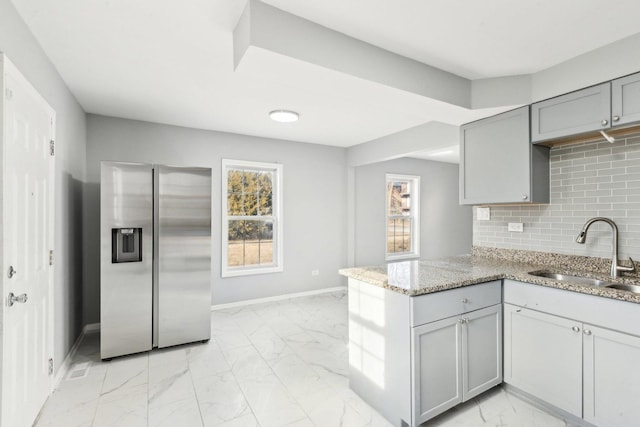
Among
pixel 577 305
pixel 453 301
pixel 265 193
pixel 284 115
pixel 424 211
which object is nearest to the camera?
pixel 577 305

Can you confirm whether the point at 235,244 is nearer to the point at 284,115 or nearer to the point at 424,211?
the point at 284,115

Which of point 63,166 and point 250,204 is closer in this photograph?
point 63,166

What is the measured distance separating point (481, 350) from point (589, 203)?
59.7 inches

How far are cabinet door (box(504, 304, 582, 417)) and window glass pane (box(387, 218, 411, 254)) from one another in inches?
150

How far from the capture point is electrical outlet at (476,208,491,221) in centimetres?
329

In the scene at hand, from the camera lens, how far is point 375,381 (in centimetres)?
215

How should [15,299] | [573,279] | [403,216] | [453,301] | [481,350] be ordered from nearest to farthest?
[15,299] < [453,301] < [481,350] < [573,279] < [403,216]

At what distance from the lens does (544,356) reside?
2137 mm

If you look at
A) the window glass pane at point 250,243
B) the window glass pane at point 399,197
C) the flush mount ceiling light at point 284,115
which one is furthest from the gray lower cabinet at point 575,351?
the window glass pane at point 399,197

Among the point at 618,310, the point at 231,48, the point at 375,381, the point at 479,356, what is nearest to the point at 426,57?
the point at 231,48

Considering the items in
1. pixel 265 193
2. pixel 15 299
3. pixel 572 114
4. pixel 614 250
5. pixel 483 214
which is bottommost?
pixel 15 299

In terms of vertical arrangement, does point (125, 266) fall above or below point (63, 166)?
below

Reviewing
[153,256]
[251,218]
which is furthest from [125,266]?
[251,218]

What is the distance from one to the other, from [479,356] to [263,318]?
2599mm
